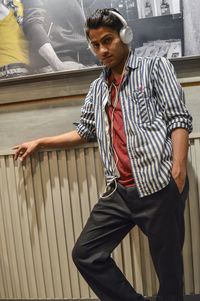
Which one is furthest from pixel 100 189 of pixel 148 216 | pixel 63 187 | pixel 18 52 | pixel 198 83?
pixel 18 52

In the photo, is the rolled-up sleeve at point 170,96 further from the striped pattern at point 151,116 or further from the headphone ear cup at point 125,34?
the headphone ear cup at point 125,34

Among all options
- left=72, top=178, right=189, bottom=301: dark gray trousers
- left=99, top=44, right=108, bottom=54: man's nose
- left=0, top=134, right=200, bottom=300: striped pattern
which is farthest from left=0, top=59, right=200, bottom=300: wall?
left=99, top=44, right=108, bottom=54: man's nose

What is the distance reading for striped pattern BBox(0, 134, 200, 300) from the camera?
1437 mm

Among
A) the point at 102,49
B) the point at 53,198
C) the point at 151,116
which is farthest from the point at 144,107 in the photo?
the point at 53,198

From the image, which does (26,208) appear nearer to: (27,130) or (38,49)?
(27,130)

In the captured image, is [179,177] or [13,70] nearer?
[179,177]

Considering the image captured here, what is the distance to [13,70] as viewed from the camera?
59.3 inches

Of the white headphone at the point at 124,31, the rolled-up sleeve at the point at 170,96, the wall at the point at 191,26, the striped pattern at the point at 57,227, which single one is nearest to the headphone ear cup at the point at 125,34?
the white headphone at the point at 124,31

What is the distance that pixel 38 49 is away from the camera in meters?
1.46

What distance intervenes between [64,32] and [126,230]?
3.34ft

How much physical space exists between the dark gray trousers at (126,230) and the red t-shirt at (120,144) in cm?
5

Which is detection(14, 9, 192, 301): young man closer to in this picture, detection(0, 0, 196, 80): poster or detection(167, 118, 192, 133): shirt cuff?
detection(167, 118, 192, 133): shirt cuff

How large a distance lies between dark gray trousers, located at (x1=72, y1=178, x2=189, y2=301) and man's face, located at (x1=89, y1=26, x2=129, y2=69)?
0.53 metres

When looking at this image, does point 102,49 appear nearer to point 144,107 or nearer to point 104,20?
point 104,20
